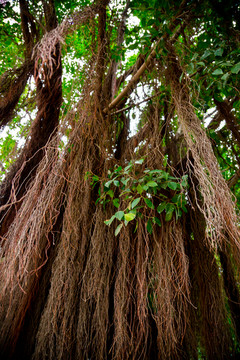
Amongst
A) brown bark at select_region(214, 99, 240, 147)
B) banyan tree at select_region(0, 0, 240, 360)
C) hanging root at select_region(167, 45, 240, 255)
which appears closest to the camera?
hanging root at select_region(167, 45, 240, 255)

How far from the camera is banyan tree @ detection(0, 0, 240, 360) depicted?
1.23m

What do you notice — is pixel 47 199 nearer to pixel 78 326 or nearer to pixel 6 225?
pixel 6 225

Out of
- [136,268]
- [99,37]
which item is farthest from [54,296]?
[99,37]

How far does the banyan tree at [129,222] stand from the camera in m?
1.23

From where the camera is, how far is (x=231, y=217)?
40.4 inches

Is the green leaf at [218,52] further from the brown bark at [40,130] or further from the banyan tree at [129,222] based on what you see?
the brown bark at [40,130]

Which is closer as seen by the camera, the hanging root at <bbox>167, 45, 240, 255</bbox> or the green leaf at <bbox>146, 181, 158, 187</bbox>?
the hanging root at <bbox>167, 45, 240, 255</bbox>

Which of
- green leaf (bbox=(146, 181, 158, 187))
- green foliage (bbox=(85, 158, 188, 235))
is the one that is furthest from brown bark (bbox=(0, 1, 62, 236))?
green leaf (bbox=(146, 181, 158, 187))

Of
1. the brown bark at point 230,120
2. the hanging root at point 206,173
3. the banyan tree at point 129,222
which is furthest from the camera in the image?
the brown bark at point 230,120

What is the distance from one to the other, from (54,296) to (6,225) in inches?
24.8

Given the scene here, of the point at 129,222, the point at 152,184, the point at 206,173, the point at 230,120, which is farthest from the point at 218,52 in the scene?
the point at 129,222

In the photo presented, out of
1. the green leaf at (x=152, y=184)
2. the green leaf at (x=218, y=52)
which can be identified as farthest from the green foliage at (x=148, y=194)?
the green leaf at (x=218, y=52)

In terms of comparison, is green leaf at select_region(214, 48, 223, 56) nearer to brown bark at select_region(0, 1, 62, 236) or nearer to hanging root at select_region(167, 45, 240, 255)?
hanging root at select_region(167, 45, 240, 255)

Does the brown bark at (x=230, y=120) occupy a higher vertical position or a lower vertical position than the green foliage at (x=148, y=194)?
higher
